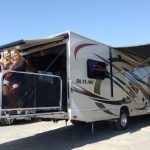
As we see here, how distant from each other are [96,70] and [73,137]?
2495 millimetres

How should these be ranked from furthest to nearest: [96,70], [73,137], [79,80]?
[96,70], [73,137], [79,80]

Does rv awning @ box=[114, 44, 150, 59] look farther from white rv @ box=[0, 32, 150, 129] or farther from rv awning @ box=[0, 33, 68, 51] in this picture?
rv awning @ box=[0, 33, 68, 51]

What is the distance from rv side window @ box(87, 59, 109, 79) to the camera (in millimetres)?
12391

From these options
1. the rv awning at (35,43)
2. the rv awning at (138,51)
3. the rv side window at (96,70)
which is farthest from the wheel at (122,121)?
the rv awning at (35,43)

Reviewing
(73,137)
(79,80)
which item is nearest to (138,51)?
(79,80)

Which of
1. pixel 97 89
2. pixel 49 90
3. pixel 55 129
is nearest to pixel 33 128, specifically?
pixel 55 129

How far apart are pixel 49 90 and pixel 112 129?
4733 mm

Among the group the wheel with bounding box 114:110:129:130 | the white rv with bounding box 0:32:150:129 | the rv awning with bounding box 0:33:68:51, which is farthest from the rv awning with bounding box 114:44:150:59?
the rv awning with bounding box 0:33:68:51

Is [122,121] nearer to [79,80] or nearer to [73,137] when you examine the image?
[73,137]

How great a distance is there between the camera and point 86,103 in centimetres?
1198

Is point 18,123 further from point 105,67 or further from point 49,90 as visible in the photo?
point 49,90

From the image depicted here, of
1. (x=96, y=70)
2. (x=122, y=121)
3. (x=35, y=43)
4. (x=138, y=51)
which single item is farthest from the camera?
(x=138, y=51)

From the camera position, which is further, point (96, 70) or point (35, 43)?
point (96, 70)

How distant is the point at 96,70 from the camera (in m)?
12.9
